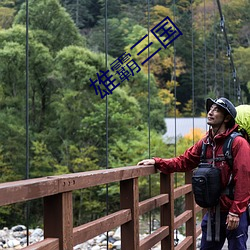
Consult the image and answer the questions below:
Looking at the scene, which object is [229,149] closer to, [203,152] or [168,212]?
[203,152]

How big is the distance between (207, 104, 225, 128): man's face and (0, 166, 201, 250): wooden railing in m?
0.28

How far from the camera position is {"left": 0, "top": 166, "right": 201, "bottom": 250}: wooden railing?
48.9 inches

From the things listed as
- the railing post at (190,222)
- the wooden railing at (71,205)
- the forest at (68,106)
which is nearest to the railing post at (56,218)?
the wooden railing at (71,205)

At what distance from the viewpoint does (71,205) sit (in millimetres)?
1411

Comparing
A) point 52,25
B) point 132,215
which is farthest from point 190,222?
point 52,25

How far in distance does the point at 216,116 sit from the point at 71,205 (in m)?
0.73

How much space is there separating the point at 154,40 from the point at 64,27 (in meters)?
2.75

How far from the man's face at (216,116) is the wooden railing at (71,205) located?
281 millimetres

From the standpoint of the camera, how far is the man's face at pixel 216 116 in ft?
6.45

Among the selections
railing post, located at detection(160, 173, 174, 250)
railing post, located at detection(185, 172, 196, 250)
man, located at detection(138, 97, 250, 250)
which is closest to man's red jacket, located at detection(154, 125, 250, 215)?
man, located at detection(138, 97, 250, 250)

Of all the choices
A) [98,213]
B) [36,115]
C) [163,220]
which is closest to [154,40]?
[36,115]

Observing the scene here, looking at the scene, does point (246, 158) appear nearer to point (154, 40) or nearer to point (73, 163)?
point (73, 163)

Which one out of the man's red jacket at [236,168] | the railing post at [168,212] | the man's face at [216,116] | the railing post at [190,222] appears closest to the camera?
the man's red jacket at [236,168]

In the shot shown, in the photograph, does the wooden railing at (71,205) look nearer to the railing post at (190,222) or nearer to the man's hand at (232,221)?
the man's hand at (232,221)
